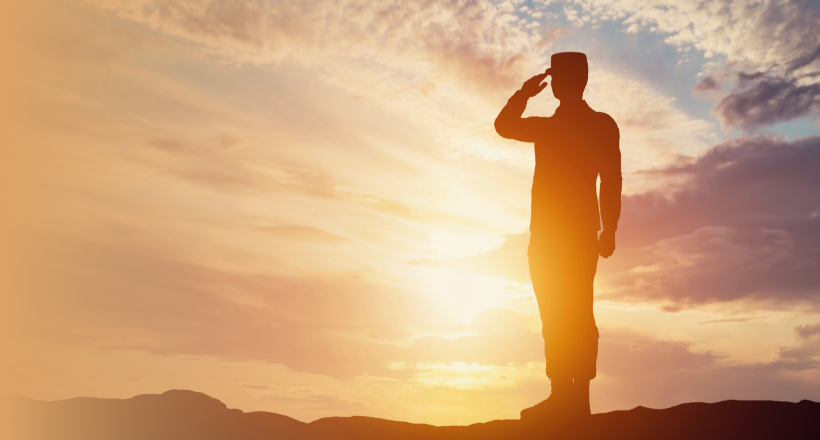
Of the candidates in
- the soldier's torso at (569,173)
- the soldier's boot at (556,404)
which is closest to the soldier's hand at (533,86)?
the soldier's torso at (569,173)

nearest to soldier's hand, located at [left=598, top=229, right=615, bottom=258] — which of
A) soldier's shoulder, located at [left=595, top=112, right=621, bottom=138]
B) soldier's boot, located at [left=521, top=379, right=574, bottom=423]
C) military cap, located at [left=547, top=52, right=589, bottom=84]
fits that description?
soldier's shoulder, located at [left=595, top=112, right=621, bottom=138]

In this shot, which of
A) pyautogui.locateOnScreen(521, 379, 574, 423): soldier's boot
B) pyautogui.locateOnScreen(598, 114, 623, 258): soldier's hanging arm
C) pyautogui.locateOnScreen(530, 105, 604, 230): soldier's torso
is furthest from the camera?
pyautogui.locateOnScreen(598, 114, 623, 258): soldier's hanging arm

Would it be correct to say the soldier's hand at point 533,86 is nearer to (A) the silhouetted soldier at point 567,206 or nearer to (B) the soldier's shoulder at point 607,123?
(A) the silhouetted soldier at point 567,206

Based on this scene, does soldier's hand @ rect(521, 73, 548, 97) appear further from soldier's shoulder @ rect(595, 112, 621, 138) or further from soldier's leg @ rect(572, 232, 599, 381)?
soldier's leg @ rect(572, 232, 599, 381)

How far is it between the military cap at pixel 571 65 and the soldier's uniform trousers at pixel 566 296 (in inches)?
108

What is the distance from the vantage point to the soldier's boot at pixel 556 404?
10.5m

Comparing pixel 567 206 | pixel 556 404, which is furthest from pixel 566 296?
pixel 556 404

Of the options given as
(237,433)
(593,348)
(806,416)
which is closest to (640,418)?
(593,348)

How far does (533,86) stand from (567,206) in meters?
2.23

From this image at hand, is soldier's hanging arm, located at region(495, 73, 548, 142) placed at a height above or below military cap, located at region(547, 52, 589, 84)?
below

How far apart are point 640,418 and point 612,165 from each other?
463cm

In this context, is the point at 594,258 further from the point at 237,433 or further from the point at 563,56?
the point at 237,433

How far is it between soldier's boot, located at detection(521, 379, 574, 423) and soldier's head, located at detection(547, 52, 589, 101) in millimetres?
4983

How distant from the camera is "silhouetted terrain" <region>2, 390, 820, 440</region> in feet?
35.7
